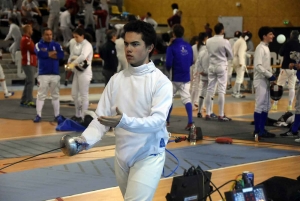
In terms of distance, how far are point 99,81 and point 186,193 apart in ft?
53.8

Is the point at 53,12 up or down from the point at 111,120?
up

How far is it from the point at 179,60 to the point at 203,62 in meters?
1.47

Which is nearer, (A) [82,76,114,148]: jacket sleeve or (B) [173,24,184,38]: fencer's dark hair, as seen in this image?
(A) [82,76,114,148]: jacket sleeve

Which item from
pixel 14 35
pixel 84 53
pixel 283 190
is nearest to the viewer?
pixel 283 190

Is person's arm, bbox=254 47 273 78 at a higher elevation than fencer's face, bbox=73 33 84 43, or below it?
below

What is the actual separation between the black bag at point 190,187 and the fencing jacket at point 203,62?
7274 mm

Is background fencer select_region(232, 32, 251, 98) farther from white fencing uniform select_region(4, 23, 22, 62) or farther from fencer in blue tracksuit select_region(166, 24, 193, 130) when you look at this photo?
white fencing uniform select_region(4, 23, 22, 62)

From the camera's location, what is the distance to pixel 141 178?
369cm

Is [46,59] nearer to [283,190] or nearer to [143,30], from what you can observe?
[283,190]

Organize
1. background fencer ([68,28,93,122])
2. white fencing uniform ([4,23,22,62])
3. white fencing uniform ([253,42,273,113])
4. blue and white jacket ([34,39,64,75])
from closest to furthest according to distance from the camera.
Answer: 1. white fencing uniform ([253,42,273,113])
2. background fencer ([68,28,93,122])
3. blue and white jacket ([34,39,64,75])
4. white fencing uniform ([4,23,22,62])

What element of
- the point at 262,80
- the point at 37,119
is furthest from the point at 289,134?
the point at 37,119

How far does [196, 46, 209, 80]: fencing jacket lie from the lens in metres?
11.5

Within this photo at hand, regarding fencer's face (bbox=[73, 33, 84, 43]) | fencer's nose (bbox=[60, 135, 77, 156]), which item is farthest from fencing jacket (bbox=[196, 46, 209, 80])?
fencer's nose (bbox=[60, 135, 77, 156])

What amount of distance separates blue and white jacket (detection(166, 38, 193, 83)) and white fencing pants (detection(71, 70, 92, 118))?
56.7 inches
